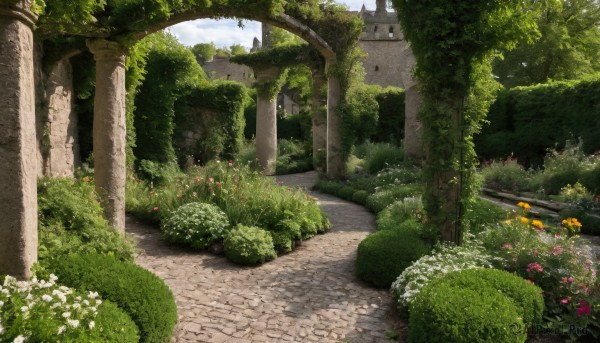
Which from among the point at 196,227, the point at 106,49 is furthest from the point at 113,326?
the point at 106,49

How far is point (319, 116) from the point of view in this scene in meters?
15.7

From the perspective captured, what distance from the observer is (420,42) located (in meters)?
5.43

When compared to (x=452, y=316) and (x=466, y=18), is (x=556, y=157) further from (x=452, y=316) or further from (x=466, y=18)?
(x=452, y=316)

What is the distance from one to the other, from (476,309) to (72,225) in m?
4.11

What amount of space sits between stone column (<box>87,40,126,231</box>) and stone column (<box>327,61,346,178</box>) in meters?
7.36

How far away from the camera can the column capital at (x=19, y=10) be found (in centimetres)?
327

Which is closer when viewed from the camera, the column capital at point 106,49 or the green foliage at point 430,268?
the green foliage at point 430,268

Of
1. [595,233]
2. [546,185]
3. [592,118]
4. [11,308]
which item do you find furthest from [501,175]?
[11,308]

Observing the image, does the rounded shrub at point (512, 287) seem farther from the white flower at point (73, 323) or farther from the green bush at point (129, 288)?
the white flower at point (73, 323)

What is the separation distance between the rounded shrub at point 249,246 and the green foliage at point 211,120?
291 inches

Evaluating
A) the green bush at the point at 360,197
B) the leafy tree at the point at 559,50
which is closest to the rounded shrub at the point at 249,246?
the green bush at the point at 360,197

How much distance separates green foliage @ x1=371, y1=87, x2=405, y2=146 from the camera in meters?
18.9

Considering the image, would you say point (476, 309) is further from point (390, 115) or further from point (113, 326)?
point (390, 115)

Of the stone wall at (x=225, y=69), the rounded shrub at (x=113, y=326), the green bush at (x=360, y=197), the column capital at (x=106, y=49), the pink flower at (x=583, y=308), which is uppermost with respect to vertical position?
the stone wall at (x=225, y=69)
